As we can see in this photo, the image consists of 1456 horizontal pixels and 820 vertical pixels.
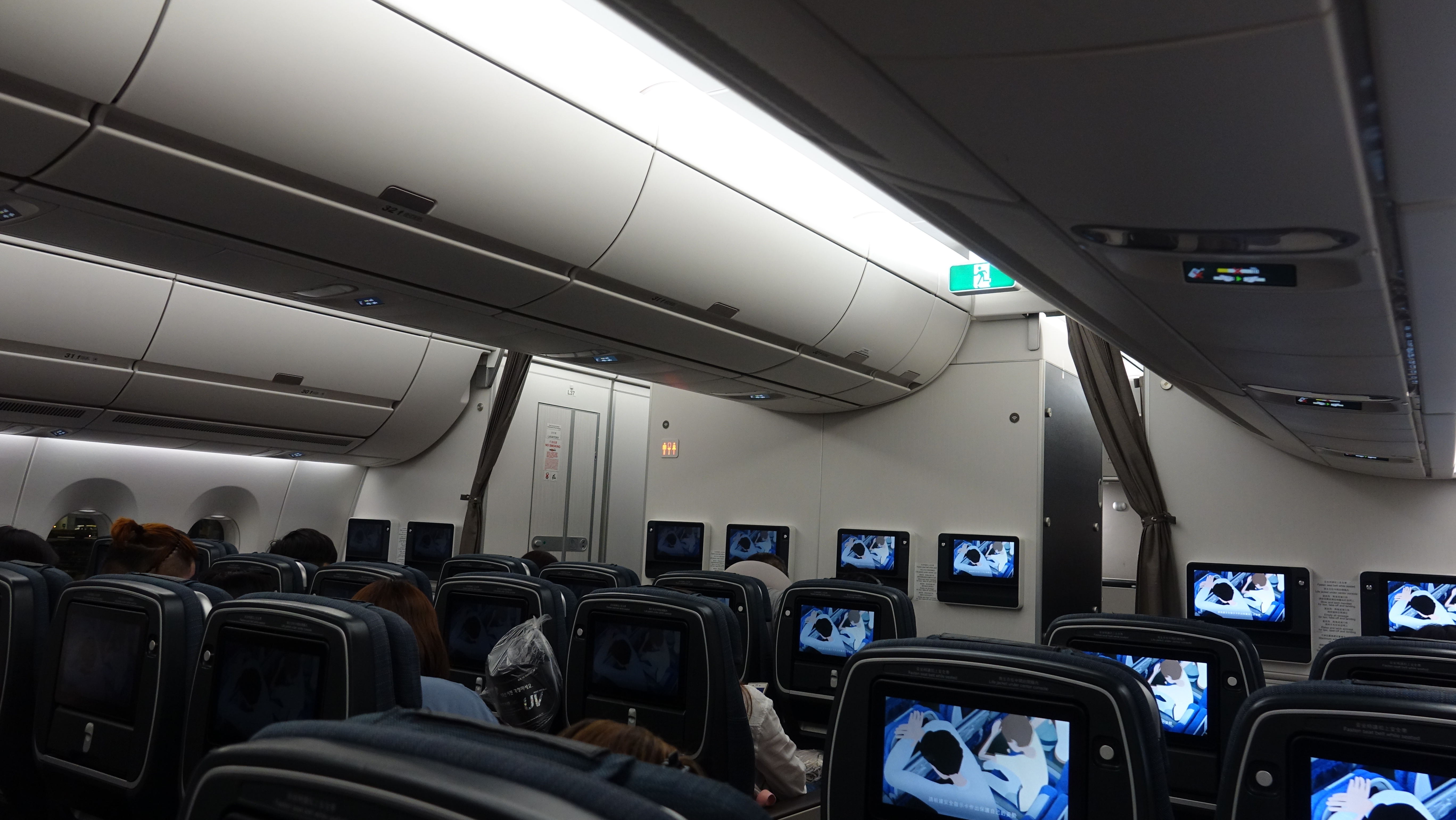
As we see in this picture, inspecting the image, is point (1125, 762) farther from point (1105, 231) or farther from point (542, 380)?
point (542, 380)

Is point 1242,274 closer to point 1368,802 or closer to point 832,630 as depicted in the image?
point 1368,802

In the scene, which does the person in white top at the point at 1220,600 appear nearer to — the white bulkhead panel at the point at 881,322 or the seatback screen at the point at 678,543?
the white bulkhead panel at the point at 881,322

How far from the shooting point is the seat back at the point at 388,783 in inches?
31.0

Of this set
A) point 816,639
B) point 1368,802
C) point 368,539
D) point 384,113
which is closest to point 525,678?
point 816,639

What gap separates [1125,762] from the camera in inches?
81.4

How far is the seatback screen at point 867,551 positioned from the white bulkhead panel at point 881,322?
1.80 metres

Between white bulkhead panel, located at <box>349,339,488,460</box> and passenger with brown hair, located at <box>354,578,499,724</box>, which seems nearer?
passenger with brown hair, located at <box>354,578,499,724</box>

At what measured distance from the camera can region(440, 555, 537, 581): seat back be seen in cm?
662

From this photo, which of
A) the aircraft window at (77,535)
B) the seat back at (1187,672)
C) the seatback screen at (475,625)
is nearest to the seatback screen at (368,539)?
the aircraft window at (77,535)

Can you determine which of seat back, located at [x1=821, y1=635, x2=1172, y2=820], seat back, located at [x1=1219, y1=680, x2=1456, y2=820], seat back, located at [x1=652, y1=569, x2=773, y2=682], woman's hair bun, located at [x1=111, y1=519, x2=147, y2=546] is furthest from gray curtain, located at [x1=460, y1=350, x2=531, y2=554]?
seat back, located at [x1=1219, y1=680, x2=1456, y2=820]

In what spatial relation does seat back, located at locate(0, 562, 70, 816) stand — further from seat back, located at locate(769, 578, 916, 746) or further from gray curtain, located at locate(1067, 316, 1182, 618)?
gray curtain, located at locate(1067, 316, 1182, 618)

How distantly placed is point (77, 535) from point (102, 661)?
371 inches

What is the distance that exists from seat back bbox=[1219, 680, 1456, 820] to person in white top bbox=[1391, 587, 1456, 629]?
22.1 feet

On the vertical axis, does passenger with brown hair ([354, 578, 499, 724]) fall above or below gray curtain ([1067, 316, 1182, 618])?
below
